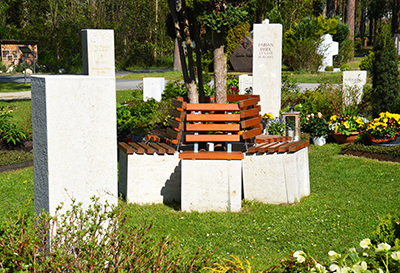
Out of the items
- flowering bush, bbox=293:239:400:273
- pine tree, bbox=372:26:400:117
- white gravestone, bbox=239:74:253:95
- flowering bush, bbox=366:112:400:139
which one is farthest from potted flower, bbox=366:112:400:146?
flowering bush, bbox=293:239:400:273

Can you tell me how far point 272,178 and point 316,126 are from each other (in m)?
4.26

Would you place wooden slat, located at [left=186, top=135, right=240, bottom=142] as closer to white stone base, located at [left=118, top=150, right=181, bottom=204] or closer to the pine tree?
white stone base, located at [left=118, top=150, right=181, bottom=204]

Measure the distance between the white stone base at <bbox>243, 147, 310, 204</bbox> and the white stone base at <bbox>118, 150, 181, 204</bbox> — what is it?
2.89 ft

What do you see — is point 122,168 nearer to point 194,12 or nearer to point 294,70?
point 194,12

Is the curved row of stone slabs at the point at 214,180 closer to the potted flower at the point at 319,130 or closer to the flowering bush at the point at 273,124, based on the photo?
the flowering bush at the point at 273,124

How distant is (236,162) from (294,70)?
19.6 m

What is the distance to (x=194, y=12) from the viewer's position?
620 centimetres

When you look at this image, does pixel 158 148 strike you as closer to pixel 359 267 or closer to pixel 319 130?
pixel 359 267

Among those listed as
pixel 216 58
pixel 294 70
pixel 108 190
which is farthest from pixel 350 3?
pixel 108 190

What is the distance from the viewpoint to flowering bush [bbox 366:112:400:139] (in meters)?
7.95

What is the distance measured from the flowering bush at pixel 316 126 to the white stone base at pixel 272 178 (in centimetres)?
388

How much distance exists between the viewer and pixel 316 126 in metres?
9.45

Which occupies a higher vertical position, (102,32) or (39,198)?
(102,32)

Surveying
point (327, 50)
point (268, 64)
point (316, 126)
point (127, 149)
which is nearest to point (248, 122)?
point (127, 149)
